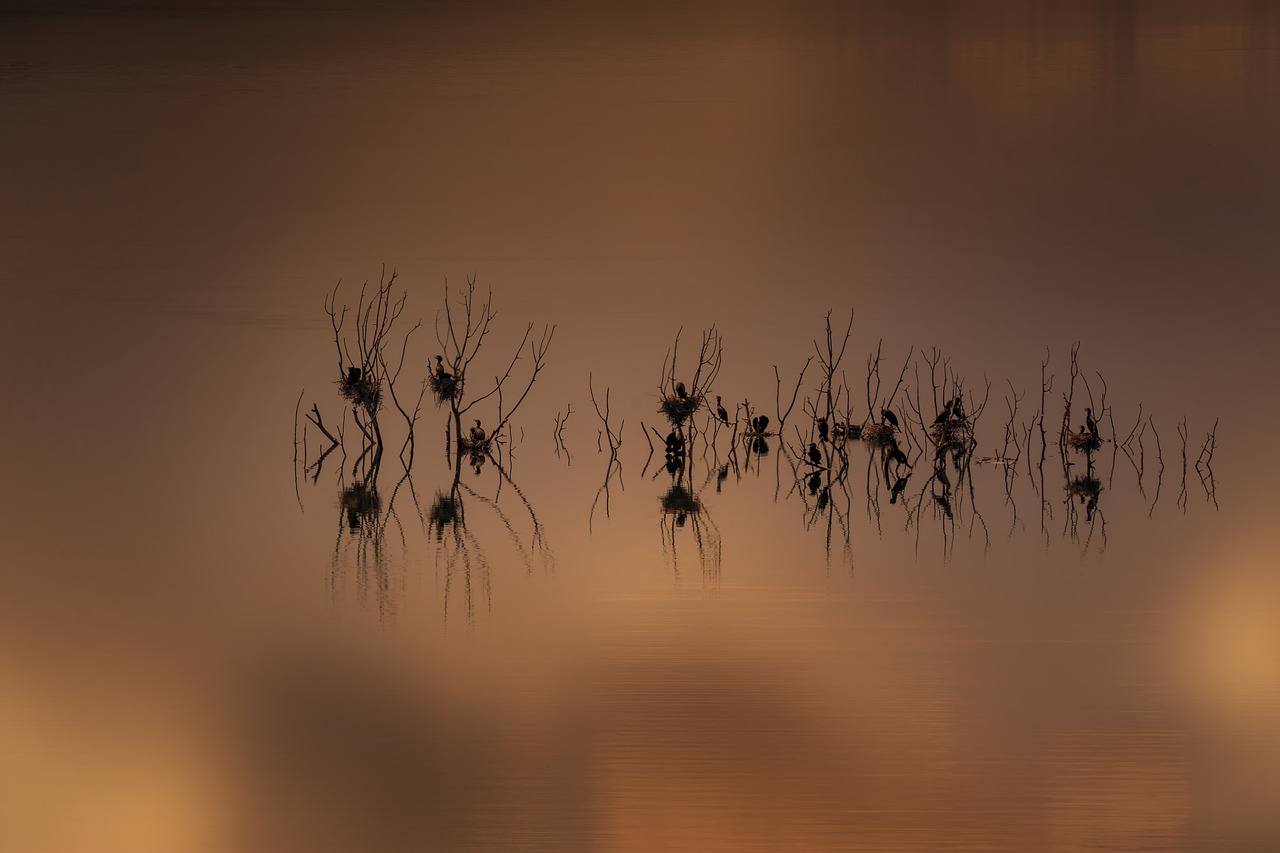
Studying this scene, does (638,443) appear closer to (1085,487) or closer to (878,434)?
(878,434)

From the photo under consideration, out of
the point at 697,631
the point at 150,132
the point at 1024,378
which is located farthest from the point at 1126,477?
the point at 150,132

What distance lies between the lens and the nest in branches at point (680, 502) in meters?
5.47

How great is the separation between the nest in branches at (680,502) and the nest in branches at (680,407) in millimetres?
1314

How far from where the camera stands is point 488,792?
2.44m

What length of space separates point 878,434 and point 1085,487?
1414 mm

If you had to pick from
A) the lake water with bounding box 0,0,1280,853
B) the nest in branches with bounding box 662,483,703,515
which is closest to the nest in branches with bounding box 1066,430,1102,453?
the lake water with bounding box 0,0,1280,853

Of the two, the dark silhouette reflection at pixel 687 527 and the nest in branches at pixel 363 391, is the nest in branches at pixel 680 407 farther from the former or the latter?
the nest in branches at pixel 363 391

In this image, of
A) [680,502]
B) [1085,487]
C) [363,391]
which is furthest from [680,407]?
[1085,487]

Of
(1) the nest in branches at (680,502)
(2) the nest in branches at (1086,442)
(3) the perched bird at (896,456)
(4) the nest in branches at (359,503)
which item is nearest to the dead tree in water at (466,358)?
(4) the nest in branches at (359,503)

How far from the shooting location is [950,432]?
276 inches

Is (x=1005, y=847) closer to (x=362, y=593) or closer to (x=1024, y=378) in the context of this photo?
(x=362, y=593)

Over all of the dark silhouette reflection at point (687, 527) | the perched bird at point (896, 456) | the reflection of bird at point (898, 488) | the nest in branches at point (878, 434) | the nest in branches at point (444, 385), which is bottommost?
the dark silhouette reflection at point (687, 527)

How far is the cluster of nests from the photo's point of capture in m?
7.32

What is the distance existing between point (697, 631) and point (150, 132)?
11562 mm
